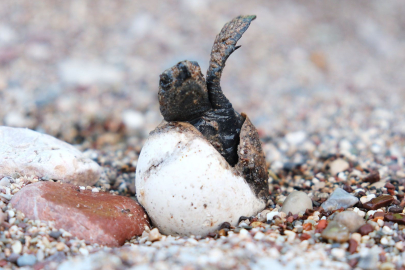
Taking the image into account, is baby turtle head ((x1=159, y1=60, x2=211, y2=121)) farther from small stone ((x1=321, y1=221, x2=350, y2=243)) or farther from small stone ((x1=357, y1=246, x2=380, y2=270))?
small stone ((x1=357, y1=246, x2=380, y2=270))

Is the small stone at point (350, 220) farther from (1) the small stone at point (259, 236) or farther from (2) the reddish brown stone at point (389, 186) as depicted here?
(2) the reddish brown stone at point (389, 186)

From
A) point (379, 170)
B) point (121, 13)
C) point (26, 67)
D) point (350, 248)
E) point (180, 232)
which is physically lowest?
point (180, 232)

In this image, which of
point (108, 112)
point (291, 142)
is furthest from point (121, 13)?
point (291, 142)

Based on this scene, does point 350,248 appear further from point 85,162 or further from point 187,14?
point 187,14

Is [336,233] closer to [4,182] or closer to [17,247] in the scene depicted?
[17,247]

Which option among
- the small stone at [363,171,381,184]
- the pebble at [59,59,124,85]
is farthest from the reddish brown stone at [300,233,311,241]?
the pebble at [59,59,124,85]
